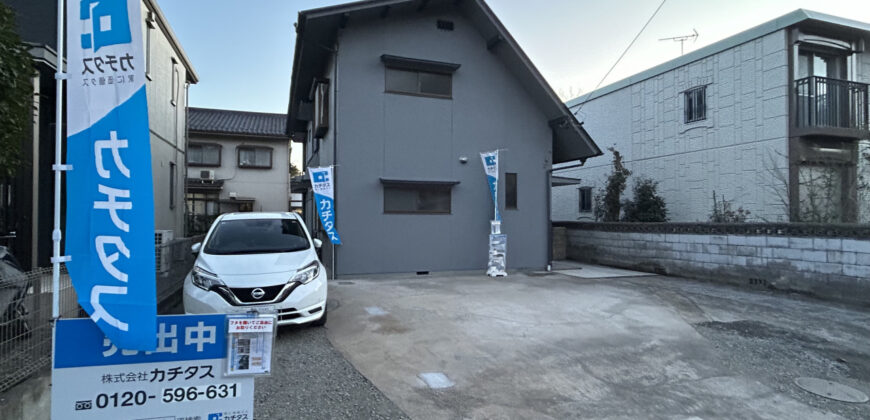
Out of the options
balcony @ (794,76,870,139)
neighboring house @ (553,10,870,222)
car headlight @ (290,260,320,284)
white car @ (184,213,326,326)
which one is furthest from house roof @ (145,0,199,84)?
balcony @ (794,76,870,139)

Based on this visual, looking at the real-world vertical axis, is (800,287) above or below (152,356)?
below

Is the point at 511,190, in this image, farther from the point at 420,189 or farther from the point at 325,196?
the point at 325,196

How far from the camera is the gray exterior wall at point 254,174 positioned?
19531mm

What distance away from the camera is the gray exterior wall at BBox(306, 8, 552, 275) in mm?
9023

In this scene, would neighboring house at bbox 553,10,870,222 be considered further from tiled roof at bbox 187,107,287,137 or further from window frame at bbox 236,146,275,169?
window frame at bbox 236,146,275,169

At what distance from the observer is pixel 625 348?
468cm

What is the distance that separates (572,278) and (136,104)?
8.71m

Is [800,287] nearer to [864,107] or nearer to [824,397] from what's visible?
[824,397]

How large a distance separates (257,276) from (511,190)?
6963 millimetres

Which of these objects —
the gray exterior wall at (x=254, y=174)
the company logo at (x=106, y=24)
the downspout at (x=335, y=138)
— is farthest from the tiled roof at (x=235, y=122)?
the company logo at (x=106, y=24)

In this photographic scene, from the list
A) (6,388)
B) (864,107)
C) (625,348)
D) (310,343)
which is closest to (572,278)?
(625,348)

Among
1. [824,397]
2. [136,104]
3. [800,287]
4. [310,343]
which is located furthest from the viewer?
[800,287]

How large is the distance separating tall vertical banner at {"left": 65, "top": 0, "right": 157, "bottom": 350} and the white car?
2.05 metres

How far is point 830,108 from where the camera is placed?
9836 mm
